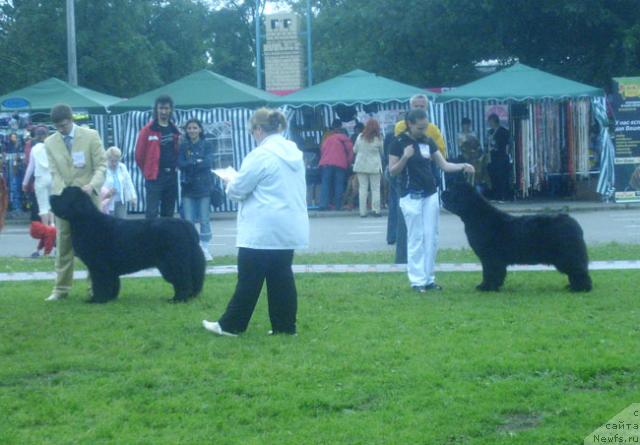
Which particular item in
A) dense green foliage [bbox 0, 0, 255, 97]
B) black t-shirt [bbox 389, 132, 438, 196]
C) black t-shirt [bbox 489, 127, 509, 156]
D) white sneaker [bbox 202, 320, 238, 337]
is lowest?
white sneaker [bbox 202, 320, 238, 337]

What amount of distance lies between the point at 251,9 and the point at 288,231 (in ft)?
233

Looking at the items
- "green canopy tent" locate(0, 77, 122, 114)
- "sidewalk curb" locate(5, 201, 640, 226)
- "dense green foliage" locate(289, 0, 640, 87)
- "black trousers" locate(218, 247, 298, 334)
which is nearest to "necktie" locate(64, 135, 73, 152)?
"black trousers" locate(218, 247, 298, 334)

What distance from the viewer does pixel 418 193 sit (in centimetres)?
1107

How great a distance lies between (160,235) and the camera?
1070cm

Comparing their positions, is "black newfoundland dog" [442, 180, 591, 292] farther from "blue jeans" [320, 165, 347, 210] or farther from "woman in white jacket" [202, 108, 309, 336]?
"blue jeans" [320, 165, 347, 210]

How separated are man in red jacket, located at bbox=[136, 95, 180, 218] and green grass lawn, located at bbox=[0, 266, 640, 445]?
9.54 ft

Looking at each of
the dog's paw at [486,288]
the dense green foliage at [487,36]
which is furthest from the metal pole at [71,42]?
the dog's paw at [486,288]

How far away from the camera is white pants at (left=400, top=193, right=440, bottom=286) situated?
11.1 metres

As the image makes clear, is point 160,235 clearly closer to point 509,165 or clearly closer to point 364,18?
point 509,165

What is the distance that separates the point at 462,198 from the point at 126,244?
340cm

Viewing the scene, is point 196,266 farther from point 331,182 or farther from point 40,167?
point 331,182

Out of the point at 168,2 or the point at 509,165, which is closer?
the point at 509,165

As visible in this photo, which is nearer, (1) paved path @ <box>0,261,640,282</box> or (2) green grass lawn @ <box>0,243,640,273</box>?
(1) paved path @ <box>0,261,640,282</box>

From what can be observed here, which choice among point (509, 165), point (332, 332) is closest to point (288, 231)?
point (332, 332)
